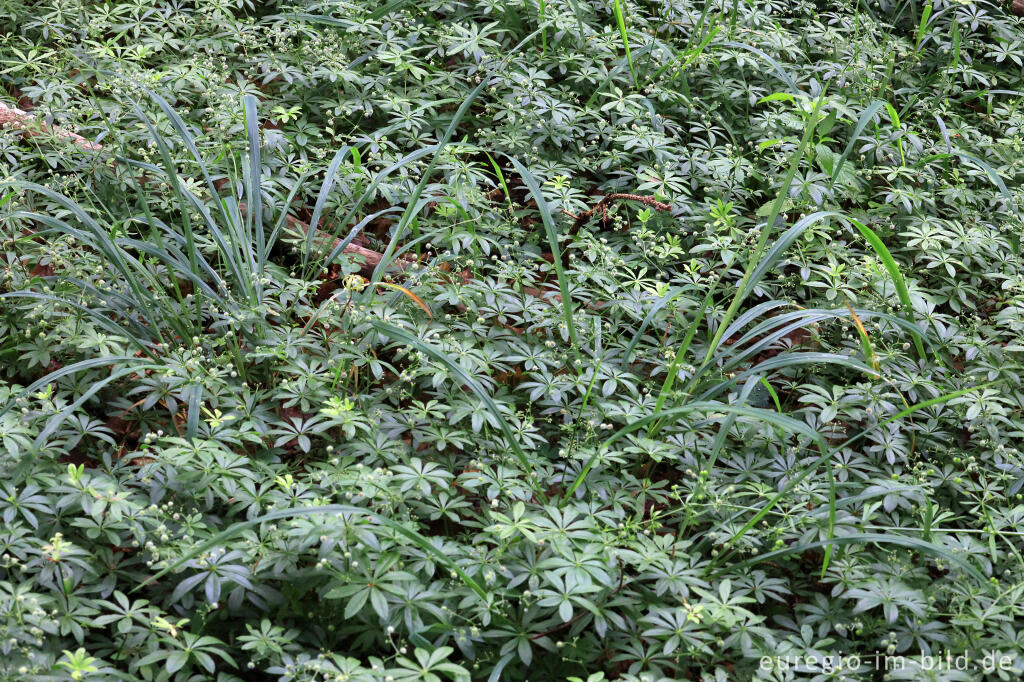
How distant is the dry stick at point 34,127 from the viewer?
3459 mm

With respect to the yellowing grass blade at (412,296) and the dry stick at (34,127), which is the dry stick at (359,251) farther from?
the dry stick at (34,127)

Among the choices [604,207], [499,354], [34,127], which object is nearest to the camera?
[499,354]

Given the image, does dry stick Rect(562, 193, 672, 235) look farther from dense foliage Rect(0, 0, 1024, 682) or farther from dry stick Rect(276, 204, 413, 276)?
dry stick Rect(276, 204, 413, 276)

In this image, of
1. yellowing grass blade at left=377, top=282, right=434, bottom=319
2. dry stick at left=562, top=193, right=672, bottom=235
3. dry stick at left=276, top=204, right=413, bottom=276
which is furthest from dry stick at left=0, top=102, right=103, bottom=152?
dry stick at left=562, top=193, right=672, bottom=235

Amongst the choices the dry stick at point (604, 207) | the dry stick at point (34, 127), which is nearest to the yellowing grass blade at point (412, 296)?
the dry stick at point (604, 207)

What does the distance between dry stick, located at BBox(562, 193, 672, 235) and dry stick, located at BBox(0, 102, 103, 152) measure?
2.04 meters

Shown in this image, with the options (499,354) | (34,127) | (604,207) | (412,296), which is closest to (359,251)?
(412,296)

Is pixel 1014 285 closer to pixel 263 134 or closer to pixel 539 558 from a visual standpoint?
pixel 539 558

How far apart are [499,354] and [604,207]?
3.36ft

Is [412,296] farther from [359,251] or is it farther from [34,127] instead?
[34,127]

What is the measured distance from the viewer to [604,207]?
142 inches

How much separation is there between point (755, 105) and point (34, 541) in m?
3.63

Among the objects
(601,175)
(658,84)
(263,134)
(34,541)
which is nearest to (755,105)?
(658,84)

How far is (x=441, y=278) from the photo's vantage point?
3.24 meters
